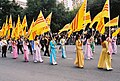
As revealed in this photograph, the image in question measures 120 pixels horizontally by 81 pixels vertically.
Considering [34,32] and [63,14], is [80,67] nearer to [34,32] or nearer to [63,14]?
[34,32]

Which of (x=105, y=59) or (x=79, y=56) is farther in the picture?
(x=79, y=56)

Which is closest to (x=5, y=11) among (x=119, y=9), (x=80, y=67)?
(x=119, y=9)

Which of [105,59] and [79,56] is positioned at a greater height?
[79,56]

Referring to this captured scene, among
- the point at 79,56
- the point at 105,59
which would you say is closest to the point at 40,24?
the point at 79,56

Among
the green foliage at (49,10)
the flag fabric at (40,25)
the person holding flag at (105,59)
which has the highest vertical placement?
the green foliage at (49,10)

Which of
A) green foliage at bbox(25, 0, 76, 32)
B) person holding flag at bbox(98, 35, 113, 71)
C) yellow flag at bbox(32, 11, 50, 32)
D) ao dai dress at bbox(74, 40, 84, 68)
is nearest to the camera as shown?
person holding flag at bbox(98, 35, 113, 71)

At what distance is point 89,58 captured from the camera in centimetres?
1734

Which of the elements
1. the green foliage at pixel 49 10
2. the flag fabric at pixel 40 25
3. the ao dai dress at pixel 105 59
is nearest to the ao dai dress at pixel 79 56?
the ao dai dress at pixel 105 59

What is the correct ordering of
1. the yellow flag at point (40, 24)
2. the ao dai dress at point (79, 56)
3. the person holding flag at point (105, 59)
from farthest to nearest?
the yellow flag at point (40, 24) < the ao dai dress at point (79, 56) < the person holding flag at point (105, 59)

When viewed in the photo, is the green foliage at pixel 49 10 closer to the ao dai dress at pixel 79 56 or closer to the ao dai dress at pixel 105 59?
the ao dai dress at pixel 79 56

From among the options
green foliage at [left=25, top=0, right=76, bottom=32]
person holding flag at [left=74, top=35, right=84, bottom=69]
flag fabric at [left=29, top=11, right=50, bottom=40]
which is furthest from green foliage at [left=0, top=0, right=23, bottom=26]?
person holding flag at [left=74, top=35, right=84, bottom=69]

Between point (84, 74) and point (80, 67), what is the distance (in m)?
A: 2.00

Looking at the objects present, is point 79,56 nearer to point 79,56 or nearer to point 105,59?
point 79,56

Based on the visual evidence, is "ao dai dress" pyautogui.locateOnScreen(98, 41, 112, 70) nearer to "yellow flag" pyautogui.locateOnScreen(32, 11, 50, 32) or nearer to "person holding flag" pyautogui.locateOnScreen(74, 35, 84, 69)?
"person holding flag" pyautogui.locateOnScreen(74, 35, 84, 69)
